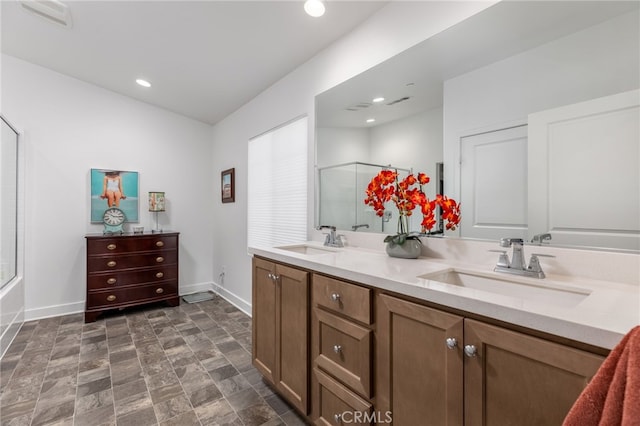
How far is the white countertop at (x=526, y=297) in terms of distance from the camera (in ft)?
2.19

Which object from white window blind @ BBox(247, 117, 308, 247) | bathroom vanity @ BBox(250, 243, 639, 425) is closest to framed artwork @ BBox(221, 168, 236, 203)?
white window blind @ BBox(247, 117, 308, 247)

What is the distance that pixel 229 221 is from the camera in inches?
152

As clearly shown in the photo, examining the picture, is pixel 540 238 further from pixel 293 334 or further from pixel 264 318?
pixel 264 318

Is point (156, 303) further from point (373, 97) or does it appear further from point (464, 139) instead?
point (464, 139)

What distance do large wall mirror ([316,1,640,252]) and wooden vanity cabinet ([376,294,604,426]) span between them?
65 centimetres

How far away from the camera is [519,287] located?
1095mm

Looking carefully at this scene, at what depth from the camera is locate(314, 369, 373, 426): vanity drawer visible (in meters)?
1.19

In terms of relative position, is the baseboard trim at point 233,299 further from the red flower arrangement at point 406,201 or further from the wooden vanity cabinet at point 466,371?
the wooden vanity cabinet at point 466,371

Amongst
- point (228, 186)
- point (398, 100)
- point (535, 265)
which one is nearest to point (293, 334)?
point (535, 265)

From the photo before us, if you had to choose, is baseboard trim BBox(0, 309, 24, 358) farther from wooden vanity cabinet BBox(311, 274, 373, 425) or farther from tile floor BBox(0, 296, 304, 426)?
wooden vanity cabinet BBox(311, 274, 373, 425)

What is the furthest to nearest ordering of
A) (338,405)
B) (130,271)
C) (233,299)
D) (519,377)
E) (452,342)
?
(233,299)
(130,271)
(338,405)
(452,342)
(519,377)

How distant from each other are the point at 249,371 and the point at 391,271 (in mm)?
1556

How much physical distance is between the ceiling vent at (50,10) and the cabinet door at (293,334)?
262 cm

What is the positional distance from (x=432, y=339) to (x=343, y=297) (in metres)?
0.42
